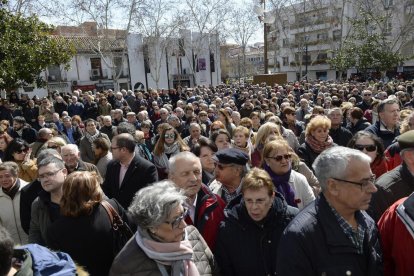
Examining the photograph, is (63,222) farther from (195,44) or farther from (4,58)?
(195,44)

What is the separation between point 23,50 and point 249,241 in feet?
33.5

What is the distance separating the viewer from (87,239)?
8.83 feet

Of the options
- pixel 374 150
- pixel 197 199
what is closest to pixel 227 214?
pixel 197 199

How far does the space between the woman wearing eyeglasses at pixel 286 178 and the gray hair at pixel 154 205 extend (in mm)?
1405

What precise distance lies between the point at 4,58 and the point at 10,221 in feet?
26.0

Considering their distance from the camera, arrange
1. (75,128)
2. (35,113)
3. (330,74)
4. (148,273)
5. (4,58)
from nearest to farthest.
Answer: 1. (148,273)
2. (75,128)
3. (4,58)
4. (35,113)
5. (330,74)

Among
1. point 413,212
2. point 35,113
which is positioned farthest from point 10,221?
point 35,113

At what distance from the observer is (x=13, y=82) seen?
412 inches

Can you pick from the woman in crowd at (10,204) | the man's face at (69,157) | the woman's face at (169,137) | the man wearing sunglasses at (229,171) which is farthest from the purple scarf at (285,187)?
the woman's face at (169,137)

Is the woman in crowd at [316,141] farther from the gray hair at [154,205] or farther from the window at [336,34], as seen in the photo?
the window at [336,34]

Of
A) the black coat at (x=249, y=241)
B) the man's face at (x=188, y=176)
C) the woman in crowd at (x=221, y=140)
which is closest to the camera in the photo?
the black coat at (x=249, y=241)

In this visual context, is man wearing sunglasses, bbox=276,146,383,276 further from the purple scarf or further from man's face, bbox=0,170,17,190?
man's face, bbox=0,170,17,190

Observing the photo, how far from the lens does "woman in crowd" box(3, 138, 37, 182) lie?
468cm

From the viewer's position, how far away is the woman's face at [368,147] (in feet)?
12.3
